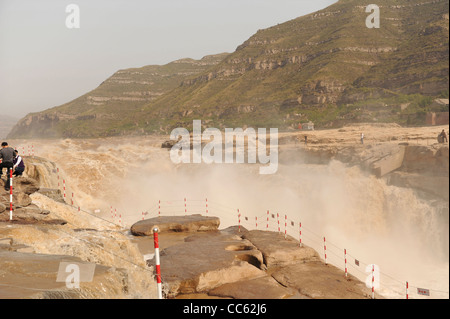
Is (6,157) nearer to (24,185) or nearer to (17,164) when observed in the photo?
(17,164)

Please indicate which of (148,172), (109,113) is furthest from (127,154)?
(109,113)

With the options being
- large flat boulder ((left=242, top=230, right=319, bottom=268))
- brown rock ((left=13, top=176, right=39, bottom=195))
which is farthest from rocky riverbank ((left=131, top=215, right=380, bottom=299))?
brown rock ((left=13, top=176, right=39, bottom=195))

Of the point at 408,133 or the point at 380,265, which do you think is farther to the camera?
the point at 408,133

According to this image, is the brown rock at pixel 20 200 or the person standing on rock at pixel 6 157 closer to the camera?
the brown rock at pixel 20 200

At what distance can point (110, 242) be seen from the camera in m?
9.48

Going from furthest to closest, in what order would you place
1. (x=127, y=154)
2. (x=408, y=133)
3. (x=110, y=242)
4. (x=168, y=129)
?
(x=168, y=129), (x=127, y=154), (x=408, y=133), (x=110, y=242)

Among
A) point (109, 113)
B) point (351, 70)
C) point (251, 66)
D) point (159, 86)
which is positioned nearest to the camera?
point (351, 70)

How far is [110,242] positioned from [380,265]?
9.06 meters

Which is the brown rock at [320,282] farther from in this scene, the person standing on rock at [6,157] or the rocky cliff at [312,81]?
the rocky cliff at [312,81]

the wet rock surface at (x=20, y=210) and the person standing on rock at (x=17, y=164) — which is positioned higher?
the person standing on rock at (x=17, y=164)

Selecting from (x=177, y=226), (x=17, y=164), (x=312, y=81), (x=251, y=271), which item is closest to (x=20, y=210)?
(x=17, y=164)

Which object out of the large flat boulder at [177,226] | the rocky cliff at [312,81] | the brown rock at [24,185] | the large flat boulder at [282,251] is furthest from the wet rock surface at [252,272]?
the rocky cliff at [312,81]

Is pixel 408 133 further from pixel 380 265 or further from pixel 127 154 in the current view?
pixel 127 154
